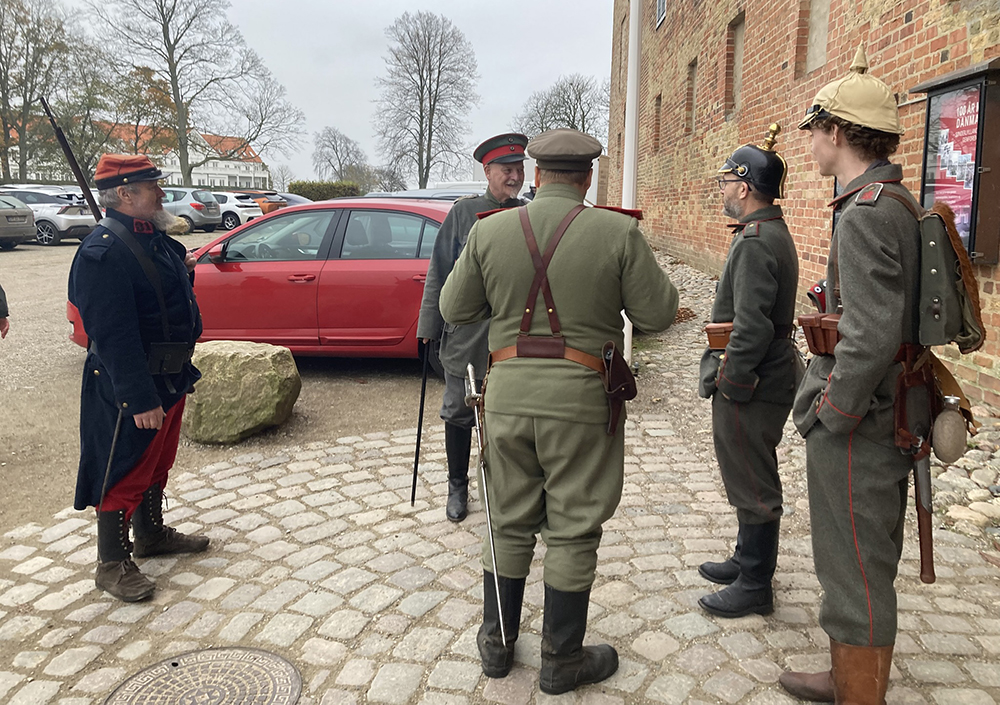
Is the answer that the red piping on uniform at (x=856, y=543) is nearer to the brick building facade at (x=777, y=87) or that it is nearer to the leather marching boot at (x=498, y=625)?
the leather marching boot at (x=498, y=625)

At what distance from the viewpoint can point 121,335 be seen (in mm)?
3234

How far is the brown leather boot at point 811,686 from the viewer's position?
2.55 metres

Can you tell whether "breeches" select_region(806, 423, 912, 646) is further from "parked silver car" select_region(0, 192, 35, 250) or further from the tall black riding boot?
"parked silver car" select_region(0, 192, 35, 250)

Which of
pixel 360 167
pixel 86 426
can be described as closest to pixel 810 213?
pixel 86 426

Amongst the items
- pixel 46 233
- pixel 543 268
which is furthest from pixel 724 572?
pixel 46 233

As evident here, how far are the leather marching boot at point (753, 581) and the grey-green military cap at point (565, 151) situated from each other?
1586 mm

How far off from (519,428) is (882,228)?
1.21 m

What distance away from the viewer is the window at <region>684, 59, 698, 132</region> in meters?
14.2

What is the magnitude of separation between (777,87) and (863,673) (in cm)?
835

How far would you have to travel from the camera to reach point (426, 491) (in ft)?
15.1

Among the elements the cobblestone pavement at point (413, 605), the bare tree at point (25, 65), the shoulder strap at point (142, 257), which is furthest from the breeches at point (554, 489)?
the bare tree at point (25, 65)

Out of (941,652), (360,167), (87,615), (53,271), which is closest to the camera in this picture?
(941,652)

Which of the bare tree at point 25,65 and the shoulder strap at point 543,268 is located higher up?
the bare tree at point 25,65

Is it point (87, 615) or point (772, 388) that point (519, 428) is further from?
point (87, 615)
